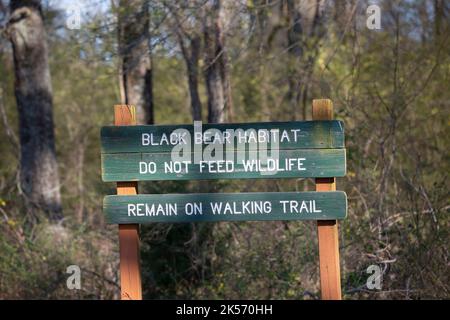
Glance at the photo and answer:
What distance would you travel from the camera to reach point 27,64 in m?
12.5

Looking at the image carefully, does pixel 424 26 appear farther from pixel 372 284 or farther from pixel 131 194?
pixel 131 194

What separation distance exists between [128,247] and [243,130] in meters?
1.31

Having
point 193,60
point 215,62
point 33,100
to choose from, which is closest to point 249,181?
point 215,62

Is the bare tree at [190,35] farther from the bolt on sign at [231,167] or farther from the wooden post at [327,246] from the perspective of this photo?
the wooden post at [327,246]

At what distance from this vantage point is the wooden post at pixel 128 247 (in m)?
6.12

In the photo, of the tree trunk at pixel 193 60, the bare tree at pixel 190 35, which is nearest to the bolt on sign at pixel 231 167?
the bare tree at pixel 190 35

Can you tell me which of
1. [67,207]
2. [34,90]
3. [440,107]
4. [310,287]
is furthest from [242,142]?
[67,207]

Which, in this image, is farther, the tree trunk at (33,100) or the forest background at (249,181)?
the tree trunk at (33,100)

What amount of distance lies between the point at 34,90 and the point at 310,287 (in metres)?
6.31

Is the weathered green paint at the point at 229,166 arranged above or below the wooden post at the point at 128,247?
above

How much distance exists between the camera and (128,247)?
6.12 meters

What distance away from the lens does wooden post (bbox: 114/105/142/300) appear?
6121mm

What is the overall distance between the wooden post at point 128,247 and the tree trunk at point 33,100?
651cm

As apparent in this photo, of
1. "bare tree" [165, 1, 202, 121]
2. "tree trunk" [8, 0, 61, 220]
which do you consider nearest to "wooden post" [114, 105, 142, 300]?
"bare tree" [165, 1, 202, 121]
